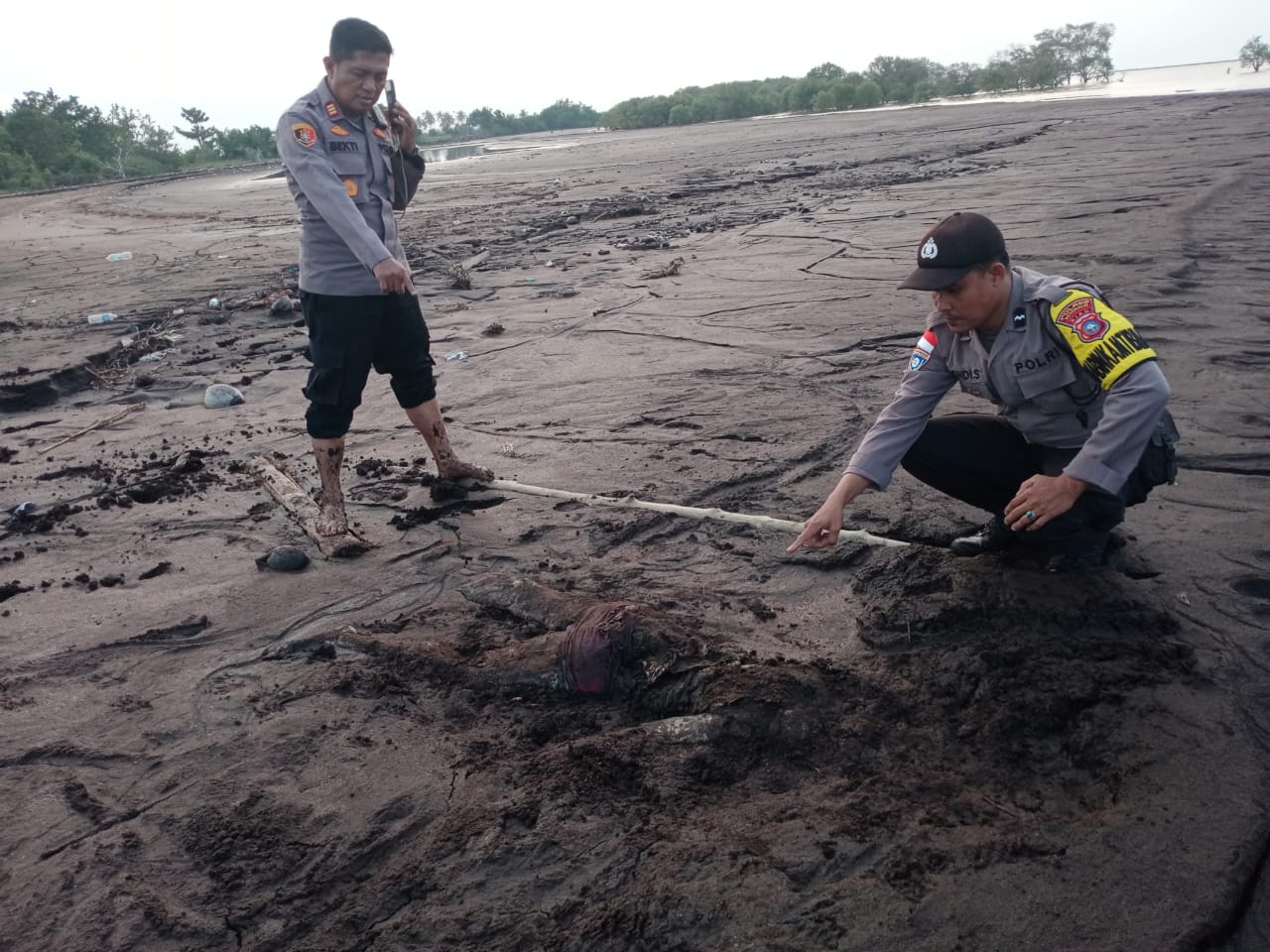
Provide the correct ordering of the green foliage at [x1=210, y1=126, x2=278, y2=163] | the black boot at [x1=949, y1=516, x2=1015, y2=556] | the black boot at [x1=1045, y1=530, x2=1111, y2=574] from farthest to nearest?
the green foliage at [x1=210, y1=126, x2=278, y2=163], the black boot at [x1=949, y1=516, x2=1015, y2=556], the black boot at [x1=1045, y1=530, x2=1111, y2=574]

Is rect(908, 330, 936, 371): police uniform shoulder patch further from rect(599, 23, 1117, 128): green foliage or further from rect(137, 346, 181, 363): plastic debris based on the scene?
rect(599, 23, 1117, 128): green foliage

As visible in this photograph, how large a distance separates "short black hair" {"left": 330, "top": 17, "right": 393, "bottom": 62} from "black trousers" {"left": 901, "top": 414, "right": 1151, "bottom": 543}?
2440mm

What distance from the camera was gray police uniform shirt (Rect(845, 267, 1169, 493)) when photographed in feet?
7.89

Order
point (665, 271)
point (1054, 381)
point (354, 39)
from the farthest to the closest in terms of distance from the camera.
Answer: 1. point (665, 271)
2. point (354, 39)
3. point (1054, 381)

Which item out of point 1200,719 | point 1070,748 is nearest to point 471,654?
point 1070,748

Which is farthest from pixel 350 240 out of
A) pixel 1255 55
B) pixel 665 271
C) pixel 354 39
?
pixel 1255 55

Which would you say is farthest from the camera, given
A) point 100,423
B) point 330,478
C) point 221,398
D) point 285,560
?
point 221,398

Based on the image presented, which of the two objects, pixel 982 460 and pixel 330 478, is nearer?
pixel 982 460

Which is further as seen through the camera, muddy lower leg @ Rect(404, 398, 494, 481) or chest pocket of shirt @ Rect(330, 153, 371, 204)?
muddy lower leg @ Rect(404, 398, 494, 481)

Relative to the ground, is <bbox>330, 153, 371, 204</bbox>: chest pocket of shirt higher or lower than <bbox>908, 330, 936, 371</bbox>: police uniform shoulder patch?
higher

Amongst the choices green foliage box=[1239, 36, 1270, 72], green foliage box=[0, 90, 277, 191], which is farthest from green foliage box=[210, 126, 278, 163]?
green foliage box=[1239, 36, 1270, 72]

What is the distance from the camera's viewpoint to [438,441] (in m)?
4.18

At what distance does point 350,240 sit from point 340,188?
0.21 metres

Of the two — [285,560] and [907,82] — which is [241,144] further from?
[285,560]
